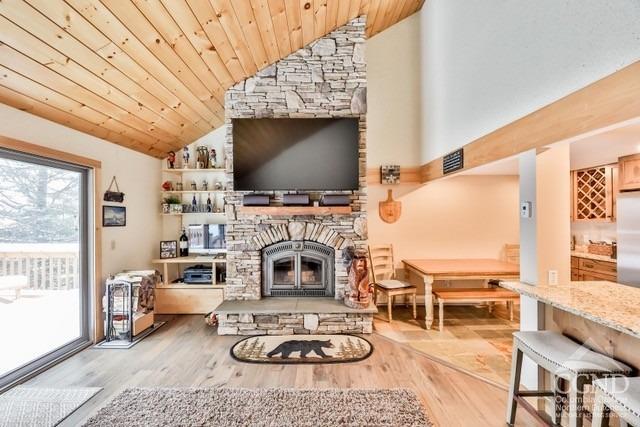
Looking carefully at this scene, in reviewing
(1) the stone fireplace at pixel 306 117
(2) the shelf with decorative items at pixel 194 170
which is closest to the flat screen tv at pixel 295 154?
(1) the stone fireplace at pixel 306 117

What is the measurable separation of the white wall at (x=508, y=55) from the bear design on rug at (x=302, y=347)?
8.63ft

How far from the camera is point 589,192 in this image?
163 inches

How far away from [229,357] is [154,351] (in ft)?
2.71

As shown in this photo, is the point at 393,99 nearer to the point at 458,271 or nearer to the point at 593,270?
the point at 458,271

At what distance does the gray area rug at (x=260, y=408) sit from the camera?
7.04 ft

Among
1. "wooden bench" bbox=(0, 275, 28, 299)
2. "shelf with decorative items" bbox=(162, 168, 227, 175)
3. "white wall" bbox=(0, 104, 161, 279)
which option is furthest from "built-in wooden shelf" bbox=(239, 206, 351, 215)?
"wooden bench" bbox=(0, 275, 28, 299)

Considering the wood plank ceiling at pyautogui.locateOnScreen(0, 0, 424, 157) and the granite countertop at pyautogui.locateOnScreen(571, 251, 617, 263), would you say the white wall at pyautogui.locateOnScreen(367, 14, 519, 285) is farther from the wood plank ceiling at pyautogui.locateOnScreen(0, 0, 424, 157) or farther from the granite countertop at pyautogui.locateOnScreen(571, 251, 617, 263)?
the granite countertop at pyautogui.locateOnScreen(571, 251, 617, 263)

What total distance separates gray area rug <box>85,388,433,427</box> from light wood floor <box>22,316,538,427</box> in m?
0.12

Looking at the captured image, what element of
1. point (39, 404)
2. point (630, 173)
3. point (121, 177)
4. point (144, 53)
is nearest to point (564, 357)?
point (630, 173)

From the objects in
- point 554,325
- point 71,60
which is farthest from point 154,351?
point 554,325

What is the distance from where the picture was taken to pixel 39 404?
236 cm

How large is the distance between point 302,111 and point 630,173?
3.73m

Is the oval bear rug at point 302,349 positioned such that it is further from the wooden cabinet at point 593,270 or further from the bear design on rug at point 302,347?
the wooden cabinet at point 593,270

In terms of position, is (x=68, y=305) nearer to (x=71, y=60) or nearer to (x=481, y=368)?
(x=71, y=60)
